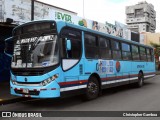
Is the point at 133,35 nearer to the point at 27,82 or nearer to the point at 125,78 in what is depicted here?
the point at 125,78

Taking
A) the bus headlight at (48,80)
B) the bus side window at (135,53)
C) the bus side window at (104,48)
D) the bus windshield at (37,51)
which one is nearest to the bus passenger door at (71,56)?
the bus windshield at (37,51)

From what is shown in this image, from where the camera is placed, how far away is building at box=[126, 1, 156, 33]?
10582 centimetres

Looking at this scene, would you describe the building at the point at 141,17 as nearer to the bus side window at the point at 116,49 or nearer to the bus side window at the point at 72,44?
the bus side window at the point at 116,49

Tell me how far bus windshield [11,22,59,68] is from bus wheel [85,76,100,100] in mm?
2190

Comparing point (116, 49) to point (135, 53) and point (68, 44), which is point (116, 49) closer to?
point (135, 53)

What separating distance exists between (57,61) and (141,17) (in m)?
105

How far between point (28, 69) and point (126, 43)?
6793 millimetres

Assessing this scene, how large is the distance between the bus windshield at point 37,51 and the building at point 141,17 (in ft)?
319

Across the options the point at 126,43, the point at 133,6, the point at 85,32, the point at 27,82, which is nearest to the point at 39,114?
the point at 27,82

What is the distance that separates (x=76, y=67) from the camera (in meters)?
8.80

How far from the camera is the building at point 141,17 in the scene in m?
106

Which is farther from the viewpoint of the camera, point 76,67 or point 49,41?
point 76,67

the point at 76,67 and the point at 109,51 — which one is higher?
the point at 109,51

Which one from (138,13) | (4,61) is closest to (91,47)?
(4,61)
